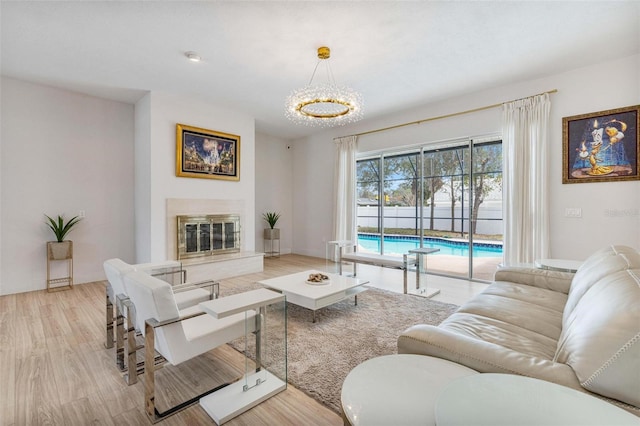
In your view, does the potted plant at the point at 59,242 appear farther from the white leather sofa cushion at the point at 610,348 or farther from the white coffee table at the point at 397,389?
the white leather sofa cushion at the point at 610,348

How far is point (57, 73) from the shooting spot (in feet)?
12.8

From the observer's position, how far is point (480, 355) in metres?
1.18

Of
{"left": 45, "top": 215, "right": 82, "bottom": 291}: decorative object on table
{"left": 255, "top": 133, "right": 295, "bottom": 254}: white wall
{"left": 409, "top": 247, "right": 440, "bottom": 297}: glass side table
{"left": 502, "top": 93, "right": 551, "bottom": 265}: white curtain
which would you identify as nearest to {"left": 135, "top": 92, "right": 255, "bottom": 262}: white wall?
{"left": 45, "top": 215, "right": 82, "bottom": 291}: decorative object on table

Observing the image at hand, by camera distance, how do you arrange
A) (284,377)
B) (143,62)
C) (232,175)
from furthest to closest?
(232,175), (143,62), (284,377)

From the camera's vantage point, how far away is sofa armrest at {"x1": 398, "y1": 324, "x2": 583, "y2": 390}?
3.39 feet

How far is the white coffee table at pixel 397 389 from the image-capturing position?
933 millimetres

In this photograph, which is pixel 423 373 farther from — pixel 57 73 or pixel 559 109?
pixel 57 73

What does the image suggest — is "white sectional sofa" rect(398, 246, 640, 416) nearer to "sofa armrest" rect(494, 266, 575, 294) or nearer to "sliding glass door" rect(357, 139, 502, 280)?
"sofa armrest" rect(494, 266, 575, 294)

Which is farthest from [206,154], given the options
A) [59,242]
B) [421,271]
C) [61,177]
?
[421,271]

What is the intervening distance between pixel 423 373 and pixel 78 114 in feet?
19.5

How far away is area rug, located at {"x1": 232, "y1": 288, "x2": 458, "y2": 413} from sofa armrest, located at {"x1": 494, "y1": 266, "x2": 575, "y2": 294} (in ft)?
2.66

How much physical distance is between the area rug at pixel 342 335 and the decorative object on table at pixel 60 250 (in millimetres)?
3471

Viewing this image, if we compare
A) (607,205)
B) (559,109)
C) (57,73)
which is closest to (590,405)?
(607,205)

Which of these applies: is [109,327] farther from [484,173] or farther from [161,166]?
[484,173]
